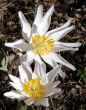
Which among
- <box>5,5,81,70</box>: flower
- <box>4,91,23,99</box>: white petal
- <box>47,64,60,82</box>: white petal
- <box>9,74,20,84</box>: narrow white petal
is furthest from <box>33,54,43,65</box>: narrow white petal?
<box>4,91,23,99</box>: white petal

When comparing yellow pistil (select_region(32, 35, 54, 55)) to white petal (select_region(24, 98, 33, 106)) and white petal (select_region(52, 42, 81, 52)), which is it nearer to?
white petal (select_region(52, 42, 81, 52))

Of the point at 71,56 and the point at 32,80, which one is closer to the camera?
the point at 32,80

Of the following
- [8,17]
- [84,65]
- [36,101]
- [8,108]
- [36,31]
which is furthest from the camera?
[8,17]

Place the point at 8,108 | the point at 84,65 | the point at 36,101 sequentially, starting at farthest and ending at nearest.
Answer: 1. the point at 84,65
2. the point at 8,108
3. the point at 36,101

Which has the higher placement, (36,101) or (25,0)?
(25,0)

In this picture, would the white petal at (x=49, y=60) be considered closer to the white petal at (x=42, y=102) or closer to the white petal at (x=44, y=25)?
the white petal at (x=44, y=25)

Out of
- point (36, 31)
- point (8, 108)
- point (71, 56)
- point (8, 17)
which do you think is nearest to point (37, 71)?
point (36, 31)

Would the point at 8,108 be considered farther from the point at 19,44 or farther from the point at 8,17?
the point at 8,17
